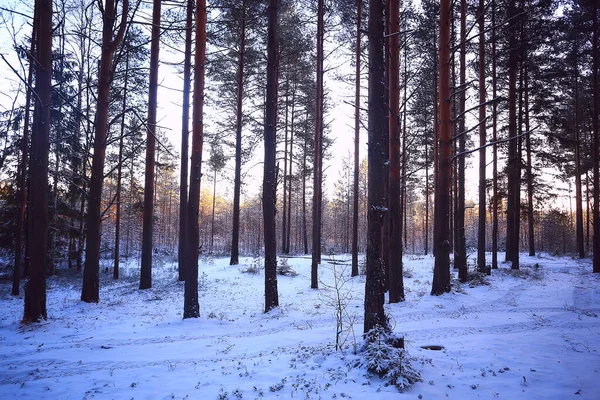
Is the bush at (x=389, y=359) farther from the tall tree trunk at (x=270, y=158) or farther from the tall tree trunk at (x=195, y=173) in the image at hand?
the tall tree trunk at (x=195, y=173)

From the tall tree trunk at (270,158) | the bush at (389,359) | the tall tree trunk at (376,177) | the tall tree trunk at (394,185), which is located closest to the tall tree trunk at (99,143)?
the tall tree trunk at (270,158)

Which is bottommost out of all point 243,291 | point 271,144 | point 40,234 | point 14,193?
point 243,291

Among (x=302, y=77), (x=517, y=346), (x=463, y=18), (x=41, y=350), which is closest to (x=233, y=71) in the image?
(x=302, y=77)

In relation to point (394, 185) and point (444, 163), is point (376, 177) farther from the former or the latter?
point (444, 163)

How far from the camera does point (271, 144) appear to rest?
331 inches

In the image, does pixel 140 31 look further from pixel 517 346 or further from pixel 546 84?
pixel 546 84

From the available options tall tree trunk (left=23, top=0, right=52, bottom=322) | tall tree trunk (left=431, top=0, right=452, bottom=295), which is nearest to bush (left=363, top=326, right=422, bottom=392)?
tall tree trunk (left=431, top=0, right=452, bottom=295)

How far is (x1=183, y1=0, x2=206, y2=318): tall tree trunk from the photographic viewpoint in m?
7.84

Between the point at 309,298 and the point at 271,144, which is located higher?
Result: the point at 271,144

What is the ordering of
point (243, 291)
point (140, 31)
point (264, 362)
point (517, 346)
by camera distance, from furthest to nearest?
point (140, 31) → point (243, 291) → point (517, 346) → point (264, 362)

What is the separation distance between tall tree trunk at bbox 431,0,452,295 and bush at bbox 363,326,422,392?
5.93 m

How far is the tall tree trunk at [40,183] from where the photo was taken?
23.7ft

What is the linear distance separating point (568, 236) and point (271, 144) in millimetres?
48971

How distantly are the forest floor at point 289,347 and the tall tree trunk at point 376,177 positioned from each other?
85cm
